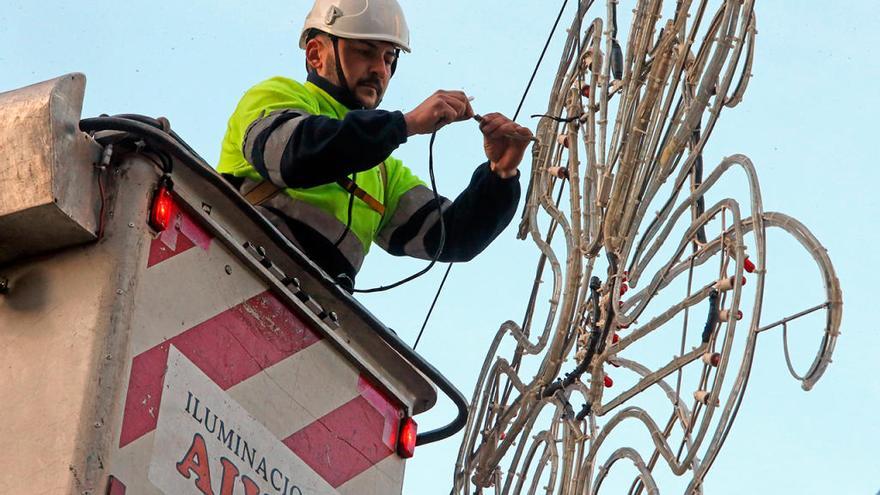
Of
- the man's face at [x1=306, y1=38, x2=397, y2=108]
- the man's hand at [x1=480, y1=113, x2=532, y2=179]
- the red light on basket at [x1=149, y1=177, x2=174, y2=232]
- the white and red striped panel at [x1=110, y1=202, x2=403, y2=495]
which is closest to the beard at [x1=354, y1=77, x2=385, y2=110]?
the man's face at [x1=306, y1=38, x2=397, y2=108]

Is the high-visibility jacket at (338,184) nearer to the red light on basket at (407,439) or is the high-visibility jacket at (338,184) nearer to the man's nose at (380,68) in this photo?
the man's nose at (380,68)

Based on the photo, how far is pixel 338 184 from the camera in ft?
16.0

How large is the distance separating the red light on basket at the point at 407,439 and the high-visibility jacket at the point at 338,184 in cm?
72

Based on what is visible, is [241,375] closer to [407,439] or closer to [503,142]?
[407,439]

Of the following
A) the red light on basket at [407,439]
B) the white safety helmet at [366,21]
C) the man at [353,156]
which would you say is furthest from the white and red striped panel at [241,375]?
the white safety helmet at [366,21]

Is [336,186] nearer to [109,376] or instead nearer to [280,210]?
[280,210]

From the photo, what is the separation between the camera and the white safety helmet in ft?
17.3

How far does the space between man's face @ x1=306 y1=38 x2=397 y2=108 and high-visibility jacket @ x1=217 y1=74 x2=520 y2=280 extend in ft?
0.20

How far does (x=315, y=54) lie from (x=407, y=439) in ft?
5.48

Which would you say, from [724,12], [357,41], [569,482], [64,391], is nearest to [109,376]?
[64,391]

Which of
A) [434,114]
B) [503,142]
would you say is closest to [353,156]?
[434,114]

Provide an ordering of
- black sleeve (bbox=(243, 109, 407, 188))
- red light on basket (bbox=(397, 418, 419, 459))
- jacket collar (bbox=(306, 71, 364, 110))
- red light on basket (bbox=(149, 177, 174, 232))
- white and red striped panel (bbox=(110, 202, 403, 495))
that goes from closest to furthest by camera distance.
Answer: white and red striped panel (bbox=(110, 202, 403, 495)) < red light on basket (bbox=(149, 177, 174, 232)) < red light on basket (bbox=(397, 418, 419, 459)) < black sleeve (bbox=(243, 109, 407, 188)) < jacket collar (bbox=(306, 71, 364, 110))

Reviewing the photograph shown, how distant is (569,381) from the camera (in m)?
6.52

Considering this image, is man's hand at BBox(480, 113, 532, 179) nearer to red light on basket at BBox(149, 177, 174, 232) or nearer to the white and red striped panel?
the white and red striped panel
